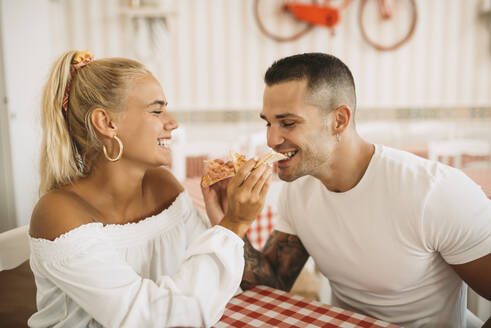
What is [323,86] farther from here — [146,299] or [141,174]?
[146,299]

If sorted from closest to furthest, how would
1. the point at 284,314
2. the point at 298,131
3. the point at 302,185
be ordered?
1. the point at 284,314
2. the point at 298,131
3. the point at 302,185

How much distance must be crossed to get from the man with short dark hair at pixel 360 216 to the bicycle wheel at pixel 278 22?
12.4ft

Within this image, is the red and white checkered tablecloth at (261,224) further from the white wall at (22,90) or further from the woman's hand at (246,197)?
the white wall at (22,90)

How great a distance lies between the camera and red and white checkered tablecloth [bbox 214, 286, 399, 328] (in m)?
A: 1.29

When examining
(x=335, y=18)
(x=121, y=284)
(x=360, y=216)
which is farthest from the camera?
(x=335, y=18)

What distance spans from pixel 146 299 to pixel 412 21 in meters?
5.67

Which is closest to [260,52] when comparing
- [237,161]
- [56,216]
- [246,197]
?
[237,161]

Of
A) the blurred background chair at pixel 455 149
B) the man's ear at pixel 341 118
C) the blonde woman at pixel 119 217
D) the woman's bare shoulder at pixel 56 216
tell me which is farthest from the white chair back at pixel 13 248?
the blurred background chair at pixel 455 149

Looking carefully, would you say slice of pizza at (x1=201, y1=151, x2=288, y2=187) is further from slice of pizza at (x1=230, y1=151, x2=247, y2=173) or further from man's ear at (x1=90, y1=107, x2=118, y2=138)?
man's ear at (x1=90, y1=107, x2=118, y2=138)

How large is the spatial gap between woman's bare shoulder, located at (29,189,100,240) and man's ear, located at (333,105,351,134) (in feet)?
3.65

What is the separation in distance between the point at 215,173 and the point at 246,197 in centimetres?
44

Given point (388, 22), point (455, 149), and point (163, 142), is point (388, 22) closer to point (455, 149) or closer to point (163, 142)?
point (455, 149)

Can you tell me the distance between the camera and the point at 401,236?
1.58m

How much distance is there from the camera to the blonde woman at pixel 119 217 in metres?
1.24
